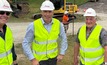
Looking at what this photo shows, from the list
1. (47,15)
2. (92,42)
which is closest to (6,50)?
(47,15)

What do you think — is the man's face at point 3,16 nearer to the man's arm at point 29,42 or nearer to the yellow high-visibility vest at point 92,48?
the man's arm at point 29,42

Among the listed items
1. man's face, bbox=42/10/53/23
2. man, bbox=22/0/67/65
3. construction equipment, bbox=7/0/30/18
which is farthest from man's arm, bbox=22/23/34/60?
construction equipment, bbox=7/0/30/18

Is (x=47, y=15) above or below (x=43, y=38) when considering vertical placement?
above

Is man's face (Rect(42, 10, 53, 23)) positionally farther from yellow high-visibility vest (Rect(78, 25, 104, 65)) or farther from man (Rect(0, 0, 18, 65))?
man (Rect(0, 0, 18, 65))

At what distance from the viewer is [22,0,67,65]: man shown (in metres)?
5.08

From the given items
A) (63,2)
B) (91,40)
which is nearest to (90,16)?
(91,40)

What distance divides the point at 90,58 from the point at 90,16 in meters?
0.68

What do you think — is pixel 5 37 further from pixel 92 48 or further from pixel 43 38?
pixel 92 48

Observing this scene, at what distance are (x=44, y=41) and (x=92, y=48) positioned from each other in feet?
2.64

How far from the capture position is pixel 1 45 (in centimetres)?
416

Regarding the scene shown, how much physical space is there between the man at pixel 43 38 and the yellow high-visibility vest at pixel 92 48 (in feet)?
1.58

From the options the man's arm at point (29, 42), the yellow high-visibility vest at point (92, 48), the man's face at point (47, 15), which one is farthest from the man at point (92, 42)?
the man's arm at point (29, 42)

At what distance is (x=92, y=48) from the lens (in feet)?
16.1

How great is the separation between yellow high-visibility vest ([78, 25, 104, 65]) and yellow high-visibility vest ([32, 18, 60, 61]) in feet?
1.50
